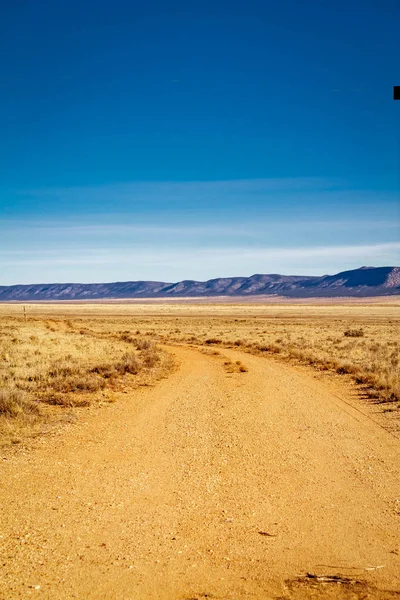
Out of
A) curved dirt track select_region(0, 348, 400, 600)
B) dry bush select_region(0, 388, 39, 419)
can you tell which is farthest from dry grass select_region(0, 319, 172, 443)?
curved dirt track select_region(0, 348, 400, 600)

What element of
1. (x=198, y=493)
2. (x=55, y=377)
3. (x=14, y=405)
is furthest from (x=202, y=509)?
(x=55, y=377)

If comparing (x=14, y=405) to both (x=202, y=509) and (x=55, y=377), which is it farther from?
(x=202, y=509)

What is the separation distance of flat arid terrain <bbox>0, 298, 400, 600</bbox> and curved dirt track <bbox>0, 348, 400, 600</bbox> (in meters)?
0.02

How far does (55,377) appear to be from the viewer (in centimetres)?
1766

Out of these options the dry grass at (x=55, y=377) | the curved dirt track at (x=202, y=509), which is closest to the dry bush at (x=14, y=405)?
the dry grass at (x=55, y=377)

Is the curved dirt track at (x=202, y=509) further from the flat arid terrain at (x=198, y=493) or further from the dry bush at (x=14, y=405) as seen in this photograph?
the dry bush at (x=14, y=405)

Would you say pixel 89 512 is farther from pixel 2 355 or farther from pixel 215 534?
pixel 2 355

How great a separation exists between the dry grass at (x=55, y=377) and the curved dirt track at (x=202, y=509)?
1.24 metres

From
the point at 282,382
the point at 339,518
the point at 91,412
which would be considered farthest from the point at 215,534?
the point at 282,382

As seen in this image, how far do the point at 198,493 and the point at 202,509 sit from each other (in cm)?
→ 58

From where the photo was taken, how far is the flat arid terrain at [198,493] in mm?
5148

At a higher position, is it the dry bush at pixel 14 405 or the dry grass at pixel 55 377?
the dry bush at pixel 14 405

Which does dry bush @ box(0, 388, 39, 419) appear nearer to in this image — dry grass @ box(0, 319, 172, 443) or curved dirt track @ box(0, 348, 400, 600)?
dry grass @ box(0, 319, 172, 443)

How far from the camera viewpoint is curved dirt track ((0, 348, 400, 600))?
510 cm
